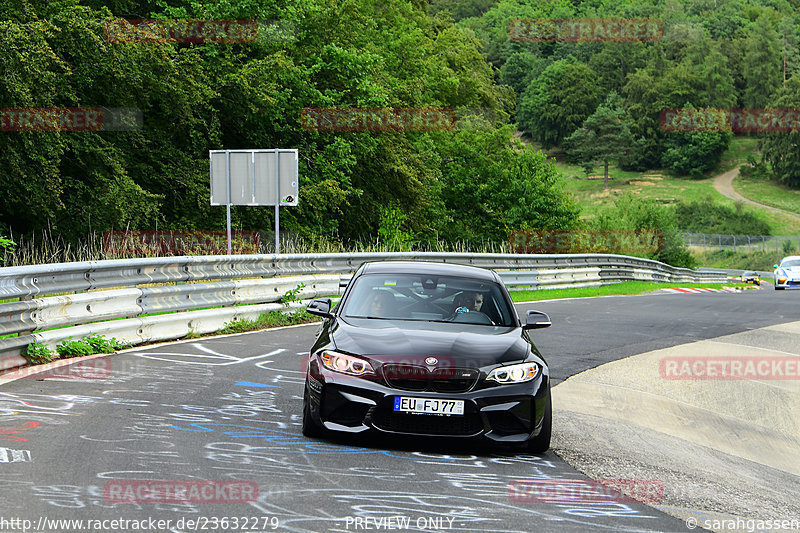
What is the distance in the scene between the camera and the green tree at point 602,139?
522 feet

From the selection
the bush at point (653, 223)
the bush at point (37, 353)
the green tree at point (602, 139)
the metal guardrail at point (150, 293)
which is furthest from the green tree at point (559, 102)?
the bush at point (37, 353)

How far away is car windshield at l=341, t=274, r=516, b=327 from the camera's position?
774 centimetres

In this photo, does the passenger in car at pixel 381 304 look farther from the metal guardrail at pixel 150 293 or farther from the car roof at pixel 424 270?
the metal guardrail at pixel 150 293

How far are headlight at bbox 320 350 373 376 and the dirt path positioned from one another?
430ft

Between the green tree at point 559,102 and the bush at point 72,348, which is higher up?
the green tree at point 559,102

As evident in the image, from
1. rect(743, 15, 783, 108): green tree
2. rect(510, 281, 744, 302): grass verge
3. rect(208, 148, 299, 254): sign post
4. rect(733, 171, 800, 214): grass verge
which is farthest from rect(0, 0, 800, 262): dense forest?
rect(743, 15, 783, 108): green tree

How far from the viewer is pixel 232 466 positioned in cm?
580

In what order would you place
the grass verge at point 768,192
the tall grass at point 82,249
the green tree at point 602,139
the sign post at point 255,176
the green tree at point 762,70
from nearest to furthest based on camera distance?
the tall grass at point 82,249
the sign post at point 255,176
the grass verge at point 768,192
the green tree at point 602,139
the green tree at point 762,70

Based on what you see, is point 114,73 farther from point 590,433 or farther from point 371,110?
point 590,433

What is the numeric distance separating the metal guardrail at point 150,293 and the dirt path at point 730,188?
123 m

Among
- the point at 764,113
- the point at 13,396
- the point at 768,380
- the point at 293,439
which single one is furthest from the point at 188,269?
the point at 764,113

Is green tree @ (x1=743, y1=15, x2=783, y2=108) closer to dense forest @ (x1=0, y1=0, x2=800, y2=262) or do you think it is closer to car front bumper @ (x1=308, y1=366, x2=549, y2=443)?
dense forest @ (x1=0, y1=0, x2=800, y2=262)

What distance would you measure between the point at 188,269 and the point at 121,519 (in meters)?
8.64

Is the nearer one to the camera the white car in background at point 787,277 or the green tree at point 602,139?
the white car in background at point 787,277
